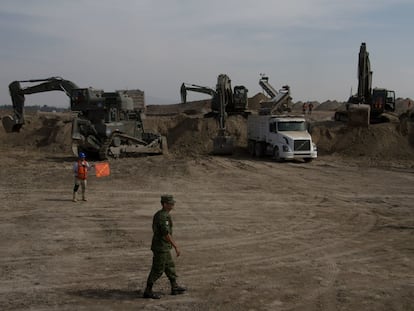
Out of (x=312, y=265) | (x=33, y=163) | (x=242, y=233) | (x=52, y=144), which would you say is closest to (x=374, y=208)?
(x=242, y=233)

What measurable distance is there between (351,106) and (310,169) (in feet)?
34.3

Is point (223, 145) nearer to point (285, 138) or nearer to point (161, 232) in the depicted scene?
point (285, 138)

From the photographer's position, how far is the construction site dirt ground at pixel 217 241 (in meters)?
7.99

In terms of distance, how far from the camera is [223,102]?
34375 mm

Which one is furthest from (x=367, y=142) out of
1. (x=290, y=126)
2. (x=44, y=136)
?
(x=44, y=136)

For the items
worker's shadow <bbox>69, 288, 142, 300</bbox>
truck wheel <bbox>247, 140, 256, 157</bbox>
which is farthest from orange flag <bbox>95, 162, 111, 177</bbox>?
worker's shadow <bbox>69, 288, 142, 300</bbox>

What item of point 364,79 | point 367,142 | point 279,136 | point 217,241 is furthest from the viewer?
point 364,79

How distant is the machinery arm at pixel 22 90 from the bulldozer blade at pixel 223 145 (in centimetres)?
841

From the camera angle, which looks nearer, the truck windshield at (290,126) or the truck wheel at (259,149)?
the truck windshield at (290,126)

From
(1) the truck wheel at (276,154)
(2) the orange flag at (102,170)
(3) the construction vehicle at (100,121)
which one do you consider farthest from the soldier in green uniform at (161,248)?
(1) the truck wheel at (276,154)

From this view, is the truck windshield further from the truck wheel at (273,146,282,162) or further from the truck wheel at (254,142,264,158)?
the truck wheel at (254,142,264,158)

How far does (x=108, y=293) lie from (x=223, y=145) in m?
23.6

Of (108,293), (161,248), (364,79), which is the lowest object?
(108,293)

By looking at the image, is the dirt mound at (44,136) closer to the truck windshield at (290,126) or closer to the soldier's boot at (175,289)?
the truck windshield at (290,126)
